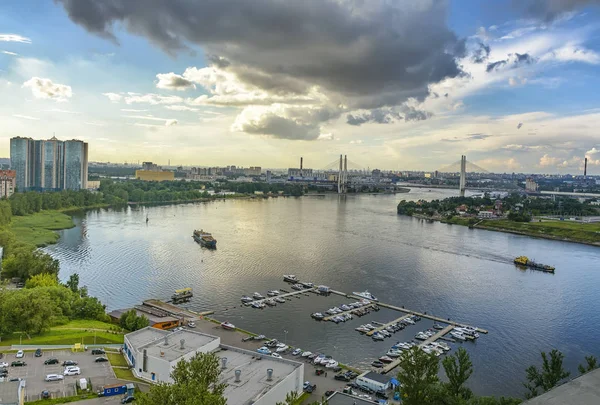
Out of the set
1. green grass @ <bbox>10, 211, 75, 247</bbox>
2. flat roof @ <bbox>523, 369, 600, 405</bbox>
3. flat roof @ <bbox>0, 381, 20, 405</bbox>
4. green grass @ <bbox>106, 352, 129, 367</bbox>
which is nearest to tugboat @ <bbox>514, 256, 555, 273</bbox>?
green grass @ <bbox>106, 352, 129, 367</bbox>

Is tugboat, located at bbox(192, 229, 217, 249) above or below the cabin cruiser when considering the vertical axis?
above

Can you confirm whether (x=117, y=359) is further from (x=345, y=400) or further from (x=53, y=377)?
(x=345, y=400)

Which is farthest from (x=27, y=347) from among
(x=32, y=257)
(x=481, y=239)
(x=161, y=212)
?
(x=161, y=212)

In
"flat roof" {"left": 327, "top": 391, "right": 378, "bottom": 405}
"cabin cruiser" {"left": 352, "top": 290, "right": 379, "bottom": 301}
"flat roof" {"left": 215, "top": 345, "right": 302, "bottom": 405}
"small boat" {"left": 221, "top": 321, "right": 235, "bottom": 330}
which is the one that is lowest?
"small boat" {"left": 221, "top": 321, "right": 235, "bottom": 330}

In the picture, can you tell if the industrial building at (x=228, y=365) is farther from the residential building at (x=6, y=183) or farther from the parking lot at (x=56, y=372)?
the residential building at (x=6, y=183)

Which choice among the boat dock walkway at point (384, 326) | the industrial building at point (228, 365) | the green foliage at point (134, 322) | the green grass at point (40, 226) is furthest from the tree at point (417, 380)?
the green grass at point (40, 226)

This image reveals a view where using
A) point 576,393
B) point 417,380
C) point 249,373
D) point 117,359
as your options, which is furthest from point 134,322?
point 576,393

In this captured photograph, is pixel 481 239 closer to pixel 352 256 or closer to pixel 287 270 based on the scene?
pixel 352 256

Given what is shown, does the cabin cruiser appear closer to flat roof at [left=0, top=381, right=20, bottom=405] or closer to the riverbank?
flat roof at [left=0, top=381, right=20, bottom=405]
